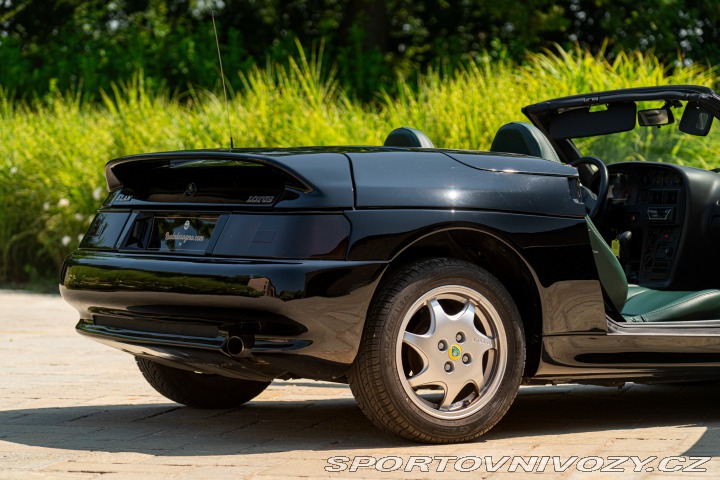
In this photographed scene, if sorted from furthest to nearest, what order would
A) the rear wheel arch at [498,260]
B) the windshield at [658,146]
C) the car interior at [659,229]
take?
the windshield at [658,146] → the car interior at [659,229] → the rear wheel arch at [498,260]

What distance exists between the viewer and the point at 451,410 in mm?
5270

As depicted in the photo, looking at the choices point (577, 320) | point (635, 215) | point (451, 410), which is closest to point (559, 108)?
point (635, 215)

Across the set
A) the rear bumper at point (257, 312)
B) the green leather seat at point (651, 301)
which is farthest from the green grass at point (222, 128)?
the rear bumper at point (257, 312)

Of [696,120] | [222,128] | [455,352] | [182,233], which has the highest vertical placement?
[696,120]

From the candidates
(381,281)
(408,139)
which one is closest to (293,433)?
(381,281)

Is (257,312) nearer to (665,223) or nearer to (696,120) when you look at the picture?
(696,120)

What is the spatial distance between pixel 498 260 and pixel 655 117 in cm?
171

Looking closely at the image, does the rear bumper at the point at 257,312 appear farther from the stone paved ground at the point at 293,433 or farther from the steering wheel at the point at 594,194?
the steering wheel at the point at 594,194

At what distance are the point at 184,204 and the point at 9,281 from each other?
415 inches

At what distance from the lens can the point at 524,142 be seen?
19.9ft

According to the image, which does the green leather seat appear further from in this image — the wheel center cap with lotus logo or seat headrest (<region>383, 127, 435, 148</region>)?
seat headrest (<region>383, 127, 435, 148</region>)

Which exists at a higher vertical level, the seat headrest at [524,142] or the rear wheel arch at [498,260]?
the seat headrest at [524,142]

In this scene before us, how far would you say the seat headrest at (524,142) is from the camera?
6.02 meters

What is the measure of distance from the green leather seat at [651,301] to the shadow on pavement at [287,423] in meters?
0.48
